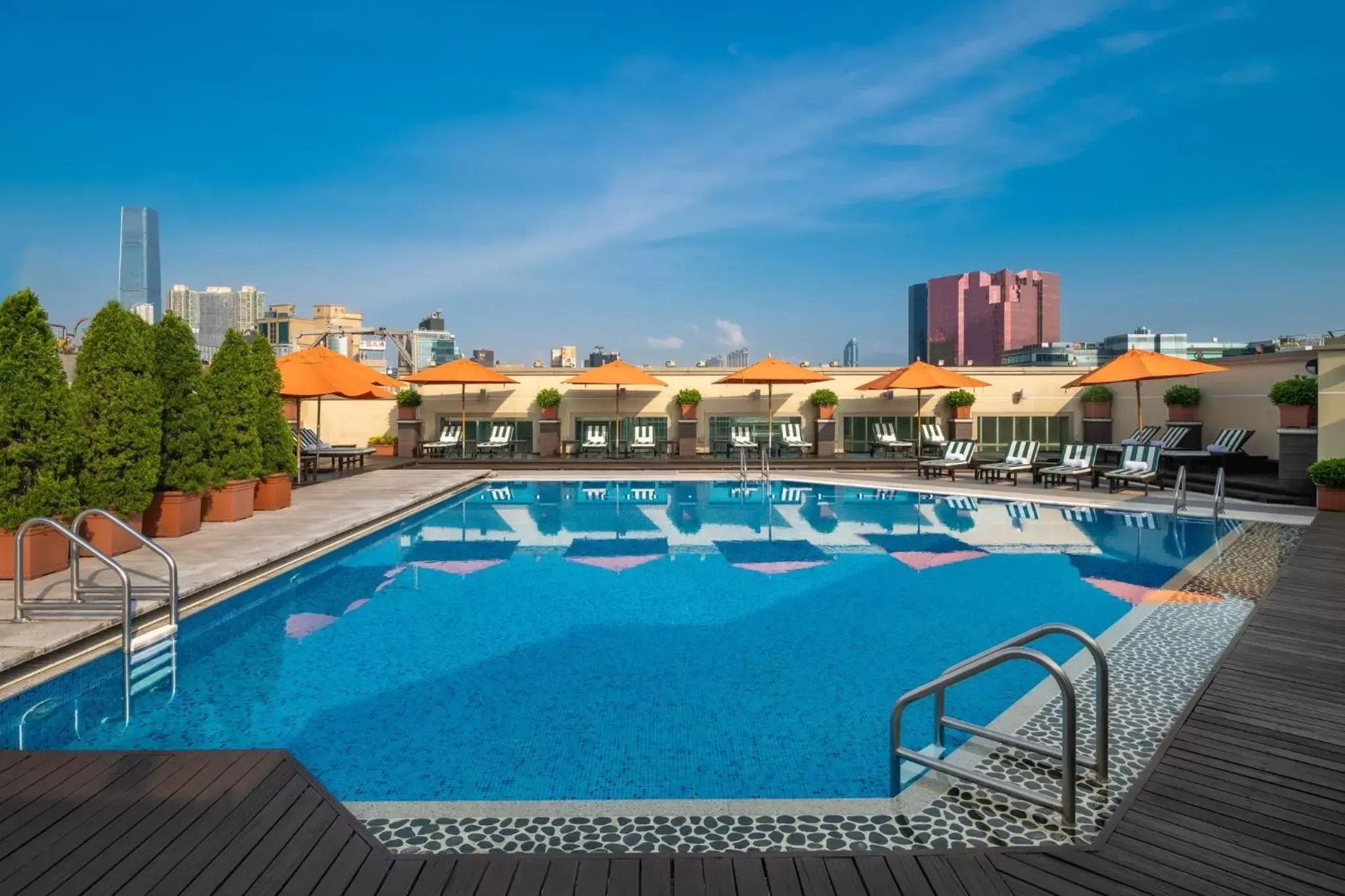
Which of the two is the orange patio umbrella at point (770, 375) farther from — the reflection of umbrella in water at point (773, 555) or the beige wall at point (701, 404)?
the reflection of umbrella in water at point (773, 555)

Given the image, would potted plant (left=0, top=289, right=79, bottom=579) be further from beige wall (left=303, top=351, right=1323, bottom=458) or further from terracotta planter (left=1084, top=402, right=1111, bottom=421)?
terracotta planter (left=1084, top=402, right=1111, bottom=421)

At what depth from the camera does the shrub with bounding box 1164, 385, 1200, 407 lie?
18578mm

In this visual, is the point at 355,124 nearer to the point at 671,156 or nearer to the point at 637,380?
the point at 671,156

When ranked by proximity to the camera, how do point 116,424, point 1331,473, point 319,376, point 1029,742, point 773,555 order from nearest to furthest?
point 1029,742, point 116,424, point 773,555, point 1331,473, point 319,376

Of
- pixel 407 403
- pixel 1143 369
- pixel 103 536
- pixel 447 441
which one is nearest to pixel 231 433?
pixel 103 536

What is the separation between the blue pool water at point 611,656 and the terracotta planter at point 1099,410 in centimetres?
1144

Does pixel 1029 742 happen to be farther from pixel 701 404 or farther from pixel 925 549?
pixel 701 404

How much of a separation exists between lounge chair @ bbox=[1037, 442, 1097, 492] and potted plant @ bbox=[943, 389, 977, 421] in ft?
16.3

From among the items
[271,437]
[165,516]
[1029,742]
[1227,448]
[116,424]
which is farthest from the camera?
[1227,448]

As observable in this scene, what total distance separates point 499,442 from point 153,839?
19.2m

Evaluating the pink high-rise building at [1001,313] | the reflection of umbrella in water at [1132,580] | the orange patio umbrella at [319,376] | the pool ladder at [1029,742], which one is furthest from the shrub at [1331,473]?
the pink high-rise building at [1001,313]

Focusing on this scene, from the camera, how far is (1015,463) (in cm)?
1708

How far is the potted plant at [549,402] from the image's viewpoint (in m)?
21.8

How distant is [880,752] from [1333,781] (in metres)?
1.92
